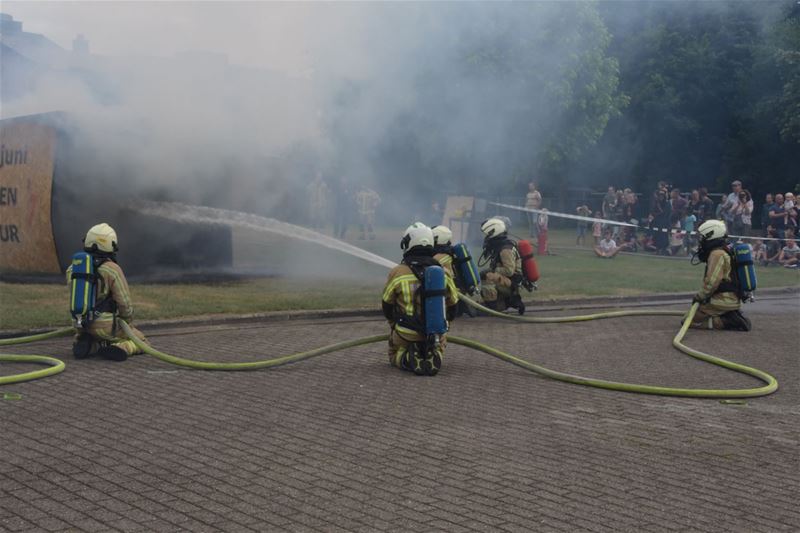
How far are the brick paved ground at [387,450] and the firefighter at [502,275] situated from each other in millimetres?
3354

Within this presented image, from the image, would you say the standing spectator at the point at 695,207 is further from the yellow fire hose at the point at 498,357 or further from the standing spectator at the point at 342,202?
the yellow fire hose at the point at 498,357

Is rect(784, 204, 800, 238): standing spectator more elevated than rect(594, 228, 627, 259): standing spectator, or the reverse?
rect(784, 204, 800, 238): standing spectator

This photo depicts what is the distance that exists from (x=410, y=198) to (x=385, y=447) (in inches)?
1077

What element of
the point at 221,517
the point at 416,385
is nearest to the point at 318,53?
the point at 416,385

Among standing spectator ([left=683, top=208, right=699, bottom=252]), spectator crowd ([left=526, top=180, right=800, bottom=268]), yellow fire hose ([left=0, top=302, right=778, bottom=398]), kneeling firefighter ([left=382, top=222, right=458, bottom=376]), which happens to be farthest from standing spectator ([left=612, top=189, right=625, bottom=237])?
kneeling firefighter ([left=382, top=222, right=458, bottom=376])

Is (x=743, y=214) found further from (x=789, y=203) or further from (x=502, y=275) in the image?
(x=502, y=275)

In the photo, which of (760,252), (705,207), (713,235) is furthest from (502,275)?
(705,207)

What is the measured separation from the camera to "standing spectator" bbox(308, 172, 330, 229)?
24.2m

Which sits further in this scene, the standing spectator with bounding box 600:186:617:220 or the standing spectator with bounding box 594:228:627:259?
the standing spectator with bounding box 600:186:617:220

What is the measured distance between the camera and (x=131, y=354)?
9477mm

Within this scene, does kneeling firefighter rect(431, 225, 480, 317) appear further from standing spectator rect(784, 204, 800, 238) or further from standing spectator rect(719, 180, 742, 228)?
standing spectator rect(719, 180, 742, 228)

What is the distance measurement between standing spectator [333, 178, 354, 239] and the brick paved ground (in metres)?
15.8

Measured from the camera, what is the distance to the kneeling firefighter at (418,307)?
8.73m

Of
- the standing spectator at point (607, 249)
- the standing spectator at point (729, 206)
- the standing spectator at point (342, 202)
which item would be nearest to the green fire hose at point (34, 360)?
the standing spectator at point (342, 202)
